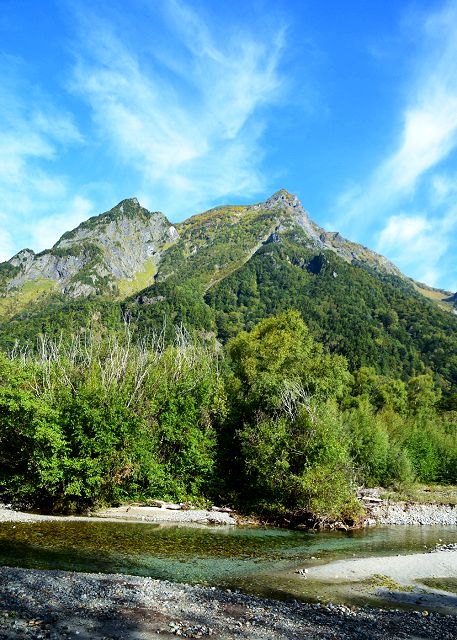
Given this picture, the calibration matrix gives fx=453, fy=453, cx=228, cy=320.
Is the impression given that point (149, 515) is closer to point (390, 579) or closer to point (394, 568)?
point (394, 568)

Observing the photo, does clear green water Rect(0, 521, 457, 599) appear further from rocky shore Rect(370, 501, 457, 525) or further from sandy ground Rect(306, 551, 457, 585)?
rocky shore Rect(370, 501, 457, 525)

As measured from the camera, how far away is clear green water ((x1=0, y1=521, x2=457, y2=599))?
2117 cm

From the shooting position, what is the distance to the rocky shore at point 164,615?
13.0 meters

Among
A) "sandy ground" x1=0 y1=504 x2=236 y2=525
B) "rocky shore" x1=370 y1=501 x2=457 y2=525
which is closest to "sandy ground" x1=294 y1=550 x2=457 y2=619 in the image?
"sandy ground" x1=0 y1=504 x2=236 y2=525

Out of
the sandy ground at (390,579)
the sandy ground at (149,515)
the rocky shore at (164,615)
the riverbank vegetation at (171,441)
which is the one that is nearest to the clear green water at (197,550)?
the sandy ground at (390,579)

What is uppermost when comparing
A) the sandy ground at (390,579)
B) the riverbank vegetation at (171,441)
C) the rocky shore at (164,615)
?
the riverbank vegetation at (171,441)

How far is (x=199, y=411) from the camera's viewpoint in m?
45.8

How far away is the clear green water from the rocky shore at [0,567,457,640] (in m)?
2.70

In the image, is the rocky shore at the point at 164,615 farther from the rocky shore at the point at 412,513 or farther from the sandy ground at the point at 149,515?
the rocky shore at the point at 412,513

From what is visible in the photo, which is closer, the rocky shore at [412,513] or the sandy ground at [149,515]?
the sandy ground at [149,515]

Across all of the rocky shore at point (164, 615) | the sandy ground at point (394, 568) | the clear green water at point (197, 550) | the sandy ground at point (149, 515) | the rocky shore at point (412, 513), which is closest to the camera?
the rocky shore at point (164, 615)

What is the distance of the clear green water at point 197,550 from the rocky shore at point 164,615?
2.70 meters

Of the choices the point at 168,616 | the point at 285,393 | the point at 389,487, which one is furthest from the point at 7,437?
the point at 389,487

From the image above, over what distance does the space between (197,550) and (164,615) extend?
1266cm
